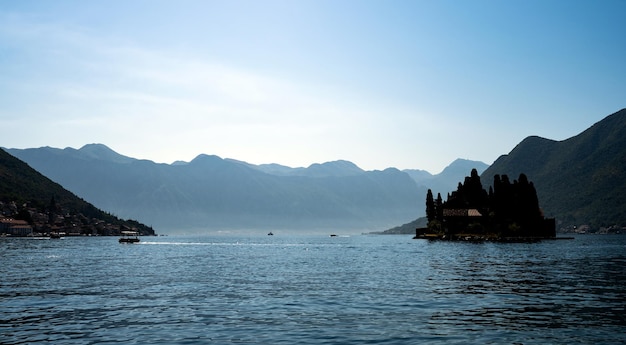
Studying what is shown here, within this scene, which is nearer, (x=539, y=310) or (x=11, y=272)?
(x=539, y=310)

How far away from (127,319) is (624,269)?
64299 millimetres

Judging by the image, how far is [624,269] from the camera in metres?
70.2

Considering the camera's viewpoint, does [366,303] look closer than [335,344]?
No

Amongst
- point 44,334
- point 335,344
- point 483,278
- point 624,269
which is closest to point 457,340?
point 335,344

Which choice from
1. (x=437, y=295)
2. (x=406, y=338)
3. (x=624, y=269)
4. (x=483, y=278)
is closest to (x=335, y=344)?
(x=406, y=338)

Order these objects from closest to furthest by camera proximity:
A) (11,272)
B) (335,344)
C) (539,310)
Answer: (335,344) → (539,310) → (11,272)

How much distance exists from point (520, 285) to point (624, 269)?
27439 mm

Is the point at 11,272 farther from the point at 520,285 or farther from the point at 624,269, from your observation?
the point at 624,269

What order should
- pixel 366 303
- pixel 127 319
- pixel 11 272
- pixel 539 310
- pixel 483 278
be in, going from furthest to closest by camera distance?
1. pixel 11 272
2. pixel 483 278
3. pixel 366 303
4. pixel 539 310
5. pixel 127 319

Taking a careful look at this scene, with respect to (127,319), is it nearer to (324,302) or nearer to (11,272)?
(324,302)

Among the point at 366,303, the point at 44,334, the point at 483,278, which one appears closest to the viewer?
the point at 44,334

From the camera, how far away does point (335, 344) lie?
25.6m

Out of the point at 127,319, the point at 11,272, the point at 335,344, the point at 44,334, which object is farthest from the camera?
the point at 11,272

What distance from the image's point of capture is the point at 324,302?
132 feet
